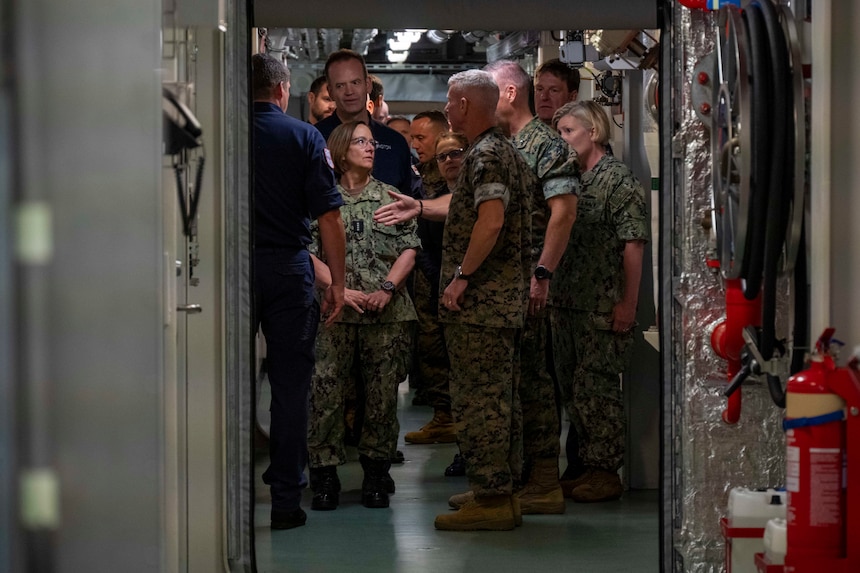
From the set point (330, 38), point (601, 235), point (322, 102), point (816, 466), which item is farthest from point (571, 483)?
point (330, 38)

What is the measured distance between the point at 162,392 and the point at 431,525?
325 centimetres

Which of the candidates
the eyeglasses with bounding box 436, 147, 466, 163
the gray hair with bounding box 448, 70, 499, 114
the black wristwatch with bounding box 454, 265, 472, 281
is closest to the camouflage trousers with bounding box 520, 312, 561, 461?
the black wristwatch with bounding box 454, 265, 472, 281

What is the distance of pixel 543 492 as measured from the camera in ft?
16.4

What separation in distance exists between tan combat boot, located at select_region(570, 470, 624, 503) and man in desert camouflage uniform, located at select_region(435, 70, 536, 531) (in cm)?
62

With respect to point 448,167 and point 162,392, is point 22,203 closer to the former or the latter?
point 162,392

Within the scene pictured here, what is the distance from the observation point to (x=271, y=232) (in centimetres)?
450

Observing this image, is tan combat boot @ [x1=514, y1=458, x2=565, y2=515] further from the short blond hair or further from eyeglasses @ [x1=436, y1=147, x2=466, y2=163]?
eyeglasses @ [x1=436, y1=147, x2=466, y2=163]

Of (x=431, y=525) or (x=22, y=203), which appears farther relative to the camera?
(x=431, y=525)

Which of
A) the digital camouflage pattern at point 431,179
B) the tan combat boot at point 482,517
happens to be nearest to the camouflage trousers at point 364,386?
the tan combat boot at point 482,517

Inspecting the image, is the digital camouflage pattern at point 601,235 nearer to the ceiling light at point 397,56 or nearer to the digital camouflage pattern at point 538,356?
the digital camouflage pattern at point 538,356

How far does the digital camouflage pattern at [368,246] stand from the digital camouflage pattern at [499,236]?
0.61 m

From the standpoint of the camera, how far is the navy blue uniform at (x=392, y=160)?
5.69 m

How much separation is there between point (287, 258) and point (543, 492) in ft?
4.92

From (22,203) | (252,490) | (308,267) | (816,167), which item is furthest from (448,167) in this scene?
(22,203)
